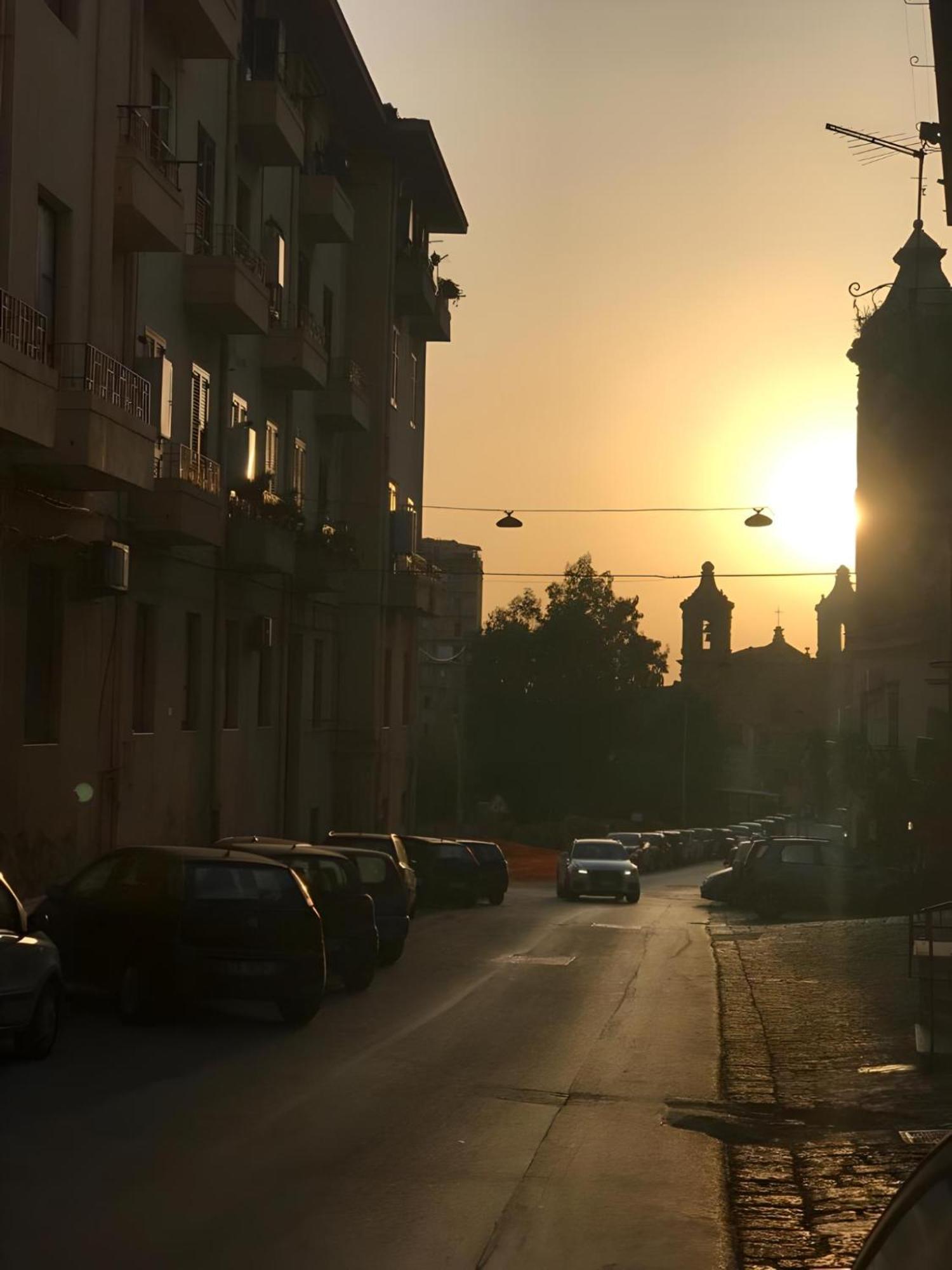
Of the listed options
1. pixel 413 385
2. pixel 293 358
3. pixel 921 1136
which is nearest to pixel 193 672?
pixel 293 358

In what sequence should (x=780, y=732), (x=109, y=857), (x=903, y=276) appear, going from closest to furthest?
(x=109, y=857) < (x=903, y=276) < (x=780, y=732)

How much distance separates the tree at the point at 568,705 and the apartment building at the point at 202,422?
53.5m

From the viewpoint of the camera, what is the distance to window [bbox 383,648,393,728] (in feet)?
137

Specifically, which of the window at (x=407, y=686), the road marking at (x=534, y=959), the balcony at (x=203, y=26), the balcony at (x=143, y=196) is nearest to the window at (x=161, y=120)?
the balcony at (x=143, y=196)

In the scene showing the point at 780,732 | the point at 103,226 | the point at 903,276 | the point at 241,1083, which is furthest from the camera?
the point at 780,732

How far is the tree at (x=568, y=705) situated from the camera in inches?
3905

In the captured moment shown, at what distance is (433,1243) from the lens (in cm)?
716

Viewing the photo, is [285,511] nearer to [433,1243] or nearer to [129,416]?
[129,416]

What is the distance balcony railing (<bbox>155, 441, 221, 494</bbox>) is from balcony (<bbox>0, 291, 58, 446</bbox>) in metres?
5.40

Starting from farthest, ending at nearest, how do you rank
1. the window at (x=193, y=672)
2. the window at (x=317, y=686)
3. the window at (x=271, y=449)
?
the window at (x=317, y=686) → the window at (x=271, y=449) → the window at (x=193, y=672)

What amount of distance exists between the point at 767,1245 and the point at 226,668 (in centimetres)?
2236

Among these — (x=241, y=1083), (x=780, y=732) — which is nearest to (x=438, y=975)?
(x=241, y=1083)

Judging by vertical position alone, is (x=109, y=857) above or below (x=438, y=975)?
above

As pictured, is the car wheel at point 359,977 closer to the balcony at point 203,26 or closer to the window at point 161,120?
the window at point 161,120
